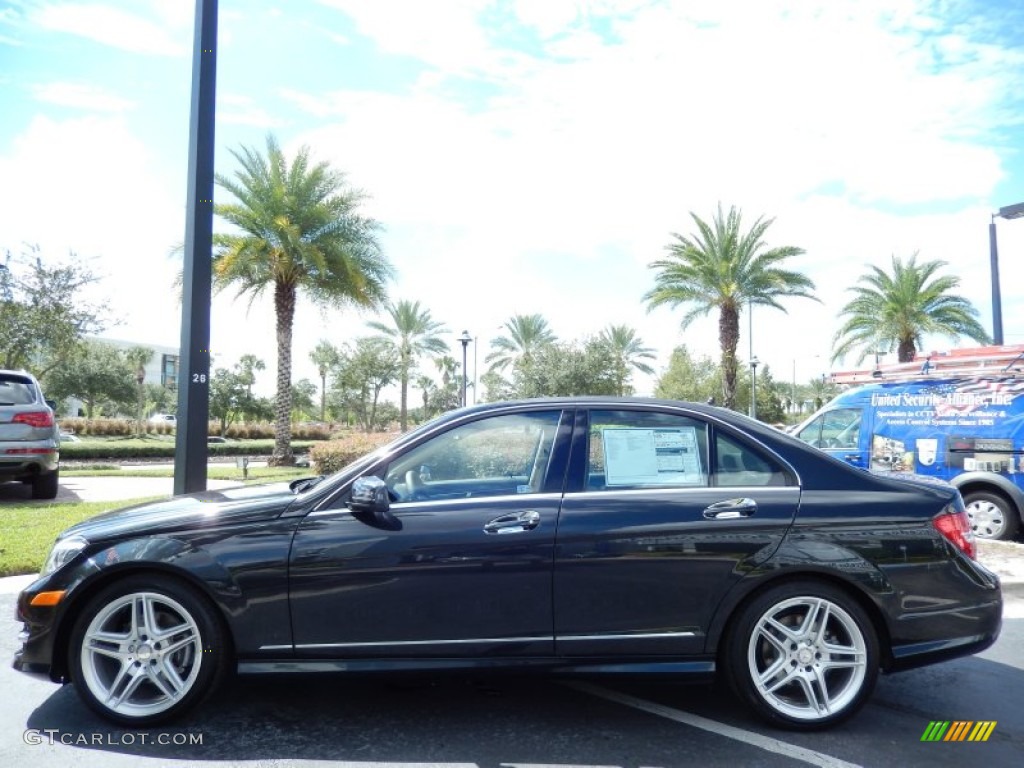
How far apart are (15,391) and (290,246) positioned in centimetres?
1177

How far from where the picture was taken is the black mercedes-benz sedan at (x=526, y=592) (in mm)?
3422

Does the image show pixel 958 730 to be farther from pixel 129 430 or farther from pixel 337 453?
pixel 129 430

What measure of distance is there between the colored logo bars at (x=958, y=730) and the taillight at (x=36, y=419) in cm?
1049

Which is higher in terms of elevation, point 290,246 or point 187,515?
point 290,246

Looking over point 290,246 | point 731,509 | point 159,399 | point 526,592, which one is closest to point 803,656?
point 731,509

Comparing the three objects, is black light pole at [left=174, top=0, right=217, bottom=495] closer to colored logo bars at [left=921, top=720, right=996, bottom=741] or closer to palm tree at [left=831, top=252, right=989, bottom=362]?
colored logo bars at [left=921, top=720, right=996, bottom=741]

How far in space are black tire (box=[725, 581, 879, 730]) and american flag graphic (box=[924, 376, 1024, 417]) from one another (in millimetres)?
6467

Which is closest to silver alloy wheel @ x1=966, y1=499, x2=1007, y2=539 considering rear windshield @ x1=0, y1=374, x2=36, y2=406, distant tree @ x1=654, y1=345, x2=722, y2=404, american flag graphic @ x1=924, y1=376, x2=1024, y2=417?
american flag graphic @ x1=924, y1=376, x2=1024, y2=417

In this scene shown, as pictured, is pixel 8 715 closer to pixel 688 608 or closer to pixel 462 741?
pixel 462 741

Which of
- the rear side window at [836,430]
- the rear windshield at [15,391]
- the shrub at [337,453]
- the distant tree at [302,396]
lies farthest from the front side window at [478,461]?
the distant tree at [302,396]

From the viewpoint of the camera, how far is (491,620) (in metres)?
3.43

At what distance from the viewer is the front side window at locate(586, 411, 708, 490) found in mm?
3681

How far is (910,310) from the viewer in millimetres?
25938

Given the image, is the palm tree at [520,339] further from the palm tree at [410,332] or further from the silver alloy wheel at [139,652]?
the silver alloy wheel at [139,652]
